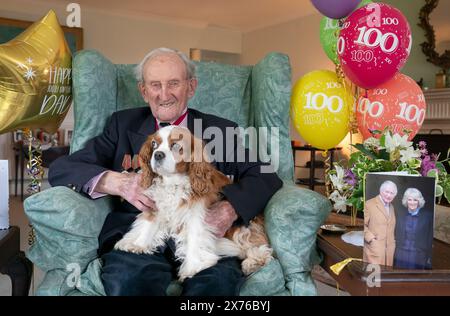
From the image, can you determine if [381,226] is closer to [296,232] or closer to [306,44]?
[296,232]

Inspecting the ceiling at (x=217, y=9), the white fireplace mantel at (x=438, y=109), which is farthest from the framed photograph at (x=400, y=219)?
the ceiling at (x=217, y=9)

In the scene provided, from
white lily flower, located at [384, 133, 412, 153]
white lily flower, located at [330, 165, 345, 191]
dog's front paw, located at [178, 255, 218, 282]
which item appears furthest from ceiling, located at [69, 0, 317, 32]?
dog's front paw, located at [178, 255, 218, 282]

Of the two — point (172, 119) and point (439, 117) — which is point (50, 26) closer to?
point (172, 119)

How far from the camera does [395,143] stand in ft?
4.74

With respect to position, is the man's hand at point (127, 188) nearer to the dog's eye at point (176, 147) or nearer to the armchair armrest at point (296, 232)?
the dog's eye at point (176, 147)

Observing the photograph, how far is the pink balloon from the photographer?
201 cm

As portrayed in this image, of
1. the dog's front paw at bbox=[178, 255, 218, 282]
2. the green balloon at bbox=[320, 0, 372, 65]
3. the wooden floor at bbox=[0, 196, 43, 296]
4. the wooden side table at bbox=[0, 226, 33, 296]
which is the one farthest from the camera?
the wooden floor at bbox=[0, 196, 43, 296]

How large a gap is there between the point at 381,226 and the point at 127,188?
3.15ft

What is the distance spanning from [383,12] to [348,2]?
186 millimetres

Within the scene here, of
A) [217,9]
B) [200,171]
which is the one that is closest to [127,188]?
[200,171]

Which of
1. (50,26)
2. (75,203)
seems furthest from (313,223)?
(50,26)

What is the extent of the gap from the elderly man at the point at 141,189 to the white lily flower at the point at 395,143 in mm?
548

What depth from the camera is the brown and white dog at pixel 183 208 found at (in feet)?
5.13

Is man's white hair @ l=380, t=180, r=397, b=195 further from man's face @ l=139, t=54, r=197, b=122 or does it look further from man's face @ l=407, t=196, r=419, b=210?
man's face @ l=139, t=54, r=197, b=122
